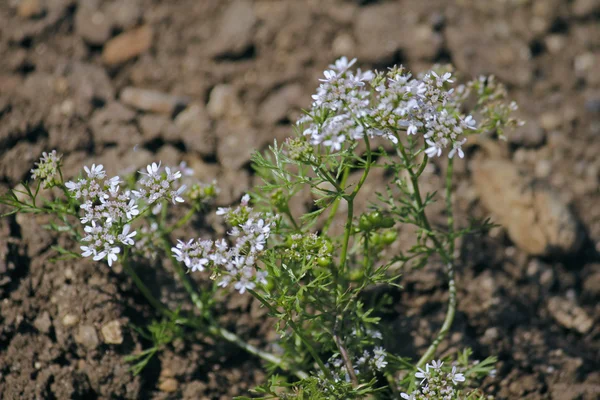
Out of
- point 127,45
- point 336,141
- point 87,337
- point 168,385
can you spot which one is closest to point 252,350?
point 168,385

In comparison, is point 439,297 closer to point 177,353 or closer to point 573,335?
point 573,335

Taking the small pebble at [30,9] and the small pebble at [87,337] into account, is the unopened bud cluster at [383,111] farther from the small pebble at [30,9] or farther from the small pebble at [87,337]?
the small pebble at [30,9]

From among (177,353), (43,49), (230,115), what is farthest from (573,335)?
(43,49)

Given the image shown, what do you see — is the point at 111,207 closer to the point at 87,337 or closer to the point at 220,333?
the point at 87,337

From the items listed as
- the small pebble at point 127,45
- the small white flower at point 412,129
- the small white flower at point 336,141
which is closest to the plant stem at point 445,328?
the small white flower at point 412,129

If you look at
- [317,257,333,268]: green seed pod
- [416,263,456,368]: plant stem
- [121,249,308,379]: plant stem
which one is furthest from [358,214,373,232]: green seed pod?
[121,249,308,379]: plant stem

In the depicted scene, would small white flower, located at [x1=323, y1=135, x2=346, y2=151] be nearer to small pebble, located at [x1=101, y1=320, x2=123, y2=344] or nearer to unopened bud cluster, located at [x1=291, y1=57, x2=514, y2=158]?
unopened bud cluster, located at [x1=291, y1=57, x2=514, y2=158]
